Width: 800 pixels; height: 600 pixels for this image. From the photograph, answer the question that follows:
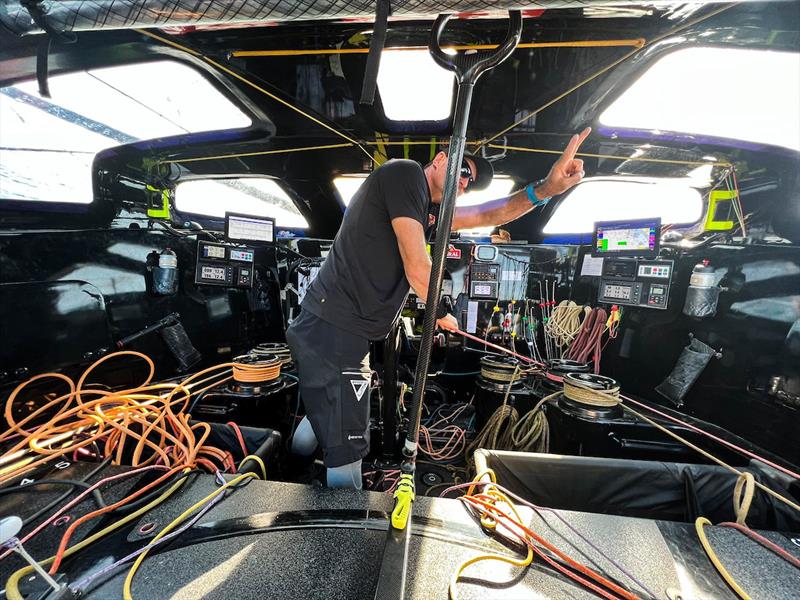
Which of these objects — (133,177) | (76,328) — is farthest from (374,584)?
(133,177)

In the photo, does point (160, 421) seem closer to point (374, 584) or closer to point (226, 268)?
point (374, 584)

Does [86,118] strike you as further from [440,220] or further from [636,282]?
[636,282]

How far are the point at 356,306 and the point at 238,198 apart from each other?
2.92 meters

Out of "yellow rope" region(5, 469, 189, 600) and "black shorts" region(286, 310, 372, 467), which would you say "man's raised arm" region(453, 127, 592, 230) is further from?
"yellow rope" region(5, 469, 189, 600)

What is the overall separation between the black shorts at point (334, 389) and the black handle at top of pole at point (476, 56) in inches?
37.5

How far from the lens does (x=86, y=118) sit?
1939 millimetres

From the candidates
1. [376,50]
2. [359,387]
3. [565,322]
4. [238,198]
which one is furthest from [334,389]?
[238,198]

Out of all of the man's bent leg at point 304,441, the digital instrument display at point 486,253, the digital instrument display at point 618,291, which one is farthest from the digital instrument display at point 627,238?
the man's bent leg at point 304,441

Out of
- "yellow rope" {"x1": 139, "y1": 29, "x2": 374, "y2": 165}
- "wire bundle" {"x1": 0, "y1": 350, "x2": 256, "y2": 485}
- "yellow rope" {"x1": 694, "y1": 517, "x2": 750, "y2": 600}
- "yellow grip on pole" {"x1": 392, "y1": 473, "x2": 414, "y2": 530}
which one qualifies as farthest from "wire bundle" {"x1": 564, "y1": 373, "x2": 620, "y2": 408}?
"yellow rope" {"x1": 139, "y1": 29, "x2": 374, "y2": 165}

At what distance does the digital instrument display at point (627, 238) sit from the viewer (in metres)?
2.13

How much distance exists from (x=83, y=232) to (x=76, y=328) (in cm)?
Answer: 59

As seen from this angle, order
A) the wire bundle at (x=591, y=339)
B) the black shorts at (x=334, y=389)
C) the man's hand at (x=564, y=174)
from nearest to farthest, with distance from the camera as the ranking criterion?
the black shorts at (x=334, y=389)
the man's hand at (x=564, y=174)
the wire bundle at (x=591, y=339)

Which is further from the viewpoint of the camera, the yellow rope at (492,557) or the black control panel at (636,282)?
the black control panel at (636,282)

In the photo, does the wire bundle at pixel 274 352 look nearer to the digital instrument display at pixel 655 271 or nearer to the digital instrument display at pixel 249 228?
the digital instrument display at pixel 249 228
